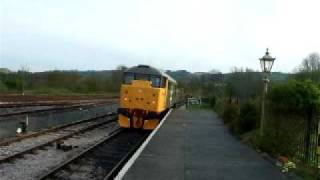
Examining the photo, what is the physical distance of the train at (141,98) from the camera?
29.0 m

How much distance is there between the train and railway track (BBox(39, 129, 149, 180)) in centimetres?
359

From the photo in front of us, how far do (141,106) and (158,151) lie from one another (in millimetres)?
12004

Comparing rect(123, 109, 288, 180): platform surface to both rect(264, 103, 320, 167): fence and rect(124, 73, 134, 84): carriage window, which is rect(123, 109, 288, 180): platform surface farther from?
rect(124, 73, 134, 84): carriage window

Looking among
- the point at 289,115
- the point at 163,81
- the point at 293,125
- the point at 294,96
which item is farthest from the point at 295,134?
the point at 163,81

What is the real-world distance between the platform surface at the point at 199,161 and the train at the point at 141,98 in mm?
6631

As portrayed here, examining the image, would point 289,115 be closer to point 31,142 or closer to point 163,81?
point 31,142

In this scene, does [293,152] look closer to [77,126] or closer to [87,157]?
[87,157]

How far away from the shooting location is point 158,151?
17062 millimetres

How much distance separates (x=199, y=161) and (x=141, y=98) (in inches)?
559

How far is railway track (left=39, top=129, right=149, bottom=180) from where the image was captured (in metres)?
14.8

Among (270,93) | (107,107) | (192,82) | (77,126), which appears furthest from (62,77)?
(270,93)

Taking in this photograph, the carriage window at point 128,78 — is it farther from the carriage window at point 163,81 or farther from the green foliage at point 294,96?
the green foliage at point 294,96

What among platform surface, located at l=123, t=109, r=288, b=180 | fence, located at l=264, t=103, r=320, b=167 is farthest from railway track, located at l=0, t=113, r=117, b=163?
fence, located at l=264, t=103, r=320, b=167

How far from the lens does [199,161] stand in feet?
49.5
